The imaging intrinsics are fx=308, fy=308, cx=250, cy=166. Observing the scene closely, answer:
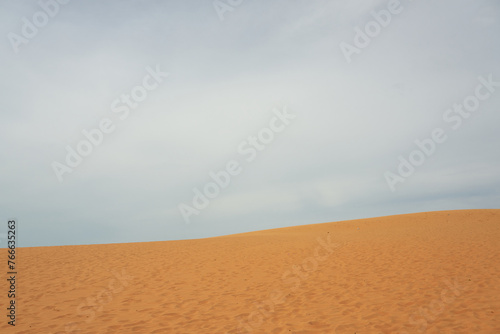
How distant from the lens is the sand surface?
345 inches

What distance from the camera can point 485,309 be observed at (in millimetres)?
9102

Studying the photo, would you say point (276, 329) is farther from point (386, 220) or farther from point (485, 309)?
point (386, 220)

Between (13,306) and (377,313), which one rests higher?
(13,306)

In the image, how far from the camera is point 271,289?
39.7ft

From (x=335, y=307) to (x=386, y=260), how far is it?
6.97 meters

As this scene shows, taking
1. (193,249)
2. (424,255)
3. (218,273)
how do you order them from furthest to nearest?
1. (193,249)
2. (424,255)
3. (218,273)

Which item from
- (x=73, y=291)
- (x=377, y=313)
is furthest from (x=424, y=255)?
(x=73, y=291)

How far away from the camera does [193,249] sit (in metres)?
21.5

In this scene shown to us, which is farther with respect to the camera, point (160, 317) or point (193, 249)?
point (193, 249)

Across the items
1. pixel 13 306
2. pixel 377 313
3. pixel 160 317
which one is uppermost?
pixel 13 306

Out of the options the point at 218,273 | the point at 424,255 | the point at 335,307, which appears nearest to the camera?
the point at 335,307

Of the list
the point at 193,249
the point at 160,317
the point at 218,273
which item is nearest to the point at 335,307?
the point at 160,317

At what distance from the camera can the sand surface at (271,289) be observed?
876 centimetres

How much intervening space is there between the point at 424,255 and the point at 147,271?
14.2 metres
